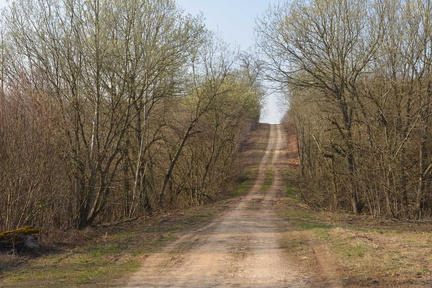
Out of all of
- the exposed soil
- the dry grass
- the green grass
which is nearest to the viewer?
the dry grass

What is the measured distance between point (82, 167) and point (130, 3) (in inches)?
251

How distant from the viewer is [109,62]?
50.2ft

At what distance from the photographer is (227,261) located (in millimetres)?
9289

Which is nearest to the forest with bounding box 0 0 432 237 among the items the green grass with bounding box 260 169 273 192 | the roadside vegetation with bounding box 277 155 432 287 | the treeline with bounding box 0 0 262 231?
the treeline with bounding box 0 0 262 231

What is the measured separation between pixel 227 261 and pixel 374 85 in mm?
12346

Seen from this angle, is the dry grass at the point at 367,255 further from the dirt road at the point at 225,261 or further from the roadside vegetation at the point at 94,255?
the roadside vegetation at the point at 94,255

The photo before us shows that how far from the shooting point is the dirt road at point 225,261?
759 centimetres

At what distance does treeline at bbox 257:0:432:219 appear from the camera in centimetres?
1703

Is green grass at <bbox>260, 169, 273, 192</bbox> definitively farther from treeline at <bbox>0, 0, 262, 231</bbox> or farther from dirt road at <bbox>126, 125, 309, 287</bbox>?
dirt road at <bbox>126, 125, 309, 287</bbox>

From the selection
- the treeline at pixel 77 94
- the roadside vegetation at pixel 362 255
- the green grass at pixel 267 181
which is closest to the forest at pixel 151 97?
the treeline at pixel 77 94

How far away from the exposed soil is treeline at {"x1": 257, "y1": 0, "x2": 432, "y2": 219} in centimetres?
507

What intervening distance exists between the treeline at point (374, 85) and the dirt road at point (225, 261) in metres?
5.33

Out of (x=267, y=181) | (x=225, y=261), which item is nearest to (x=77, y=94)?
(x=225, y=261)

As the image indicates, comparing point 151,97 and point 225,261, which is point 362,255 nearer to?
point 225,261
